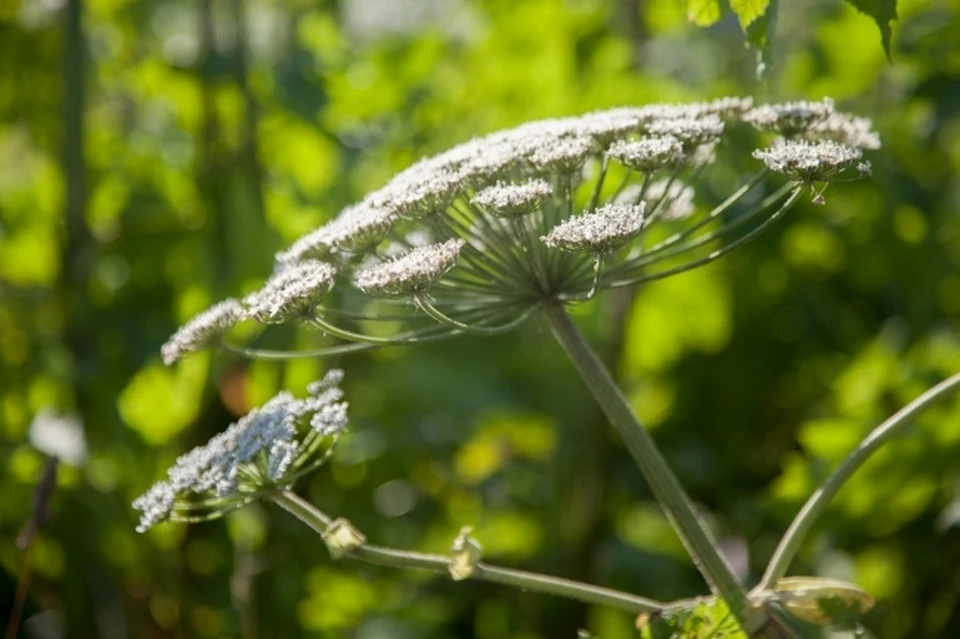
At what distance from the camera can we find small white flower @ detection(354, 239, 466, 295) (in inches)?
41.5

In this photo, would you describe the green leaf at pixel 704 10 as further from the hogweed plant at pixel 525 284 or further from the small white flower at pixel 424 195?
the small white flower at pixel 424 195

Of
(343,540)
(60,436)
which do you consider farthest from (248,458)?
(60,436)

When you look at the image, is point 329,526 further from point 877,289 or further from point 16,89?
point 16,89

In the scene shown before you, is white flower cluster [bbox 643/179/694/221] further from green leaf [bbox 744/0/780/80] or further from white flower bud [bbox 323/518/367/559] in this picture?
white flower bud [bbox 323/518/367/559]

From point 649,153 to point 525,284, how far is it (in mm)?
180

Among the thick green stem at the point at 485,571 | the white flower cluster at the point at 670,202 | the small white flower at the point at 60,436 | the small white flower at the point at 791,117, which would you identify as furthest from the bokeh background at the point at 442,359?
the thick green stem at the point at 485,571

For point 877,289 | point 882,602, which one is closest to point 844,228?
point 877,289

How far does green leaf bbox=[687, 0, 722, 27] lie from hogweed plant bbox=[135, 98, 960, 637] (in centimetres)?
10

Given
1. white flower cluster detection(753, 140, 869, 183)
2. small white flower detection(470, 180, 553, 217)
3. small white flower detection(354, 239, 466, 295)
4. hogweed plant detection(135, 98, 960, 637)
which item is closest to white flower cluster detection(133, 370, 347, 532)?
hogweed plant detection(135, 98, 960, 637)

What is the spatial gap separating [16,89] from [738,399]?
6.22 feet

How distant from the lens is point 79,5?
2328 millimetres

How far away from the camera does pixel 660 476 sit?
117cm

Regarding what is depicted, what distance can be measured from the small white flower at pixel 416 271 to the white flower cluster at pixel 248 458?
128 mm

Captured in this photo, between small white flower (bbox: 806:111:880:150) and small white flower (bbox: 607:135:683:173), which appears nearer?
small white flower (bbox: 607:135:683:173)
